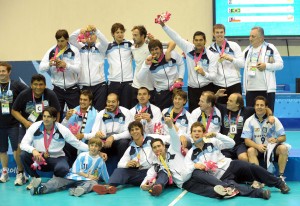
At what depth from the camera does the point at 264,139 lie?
23.1ft

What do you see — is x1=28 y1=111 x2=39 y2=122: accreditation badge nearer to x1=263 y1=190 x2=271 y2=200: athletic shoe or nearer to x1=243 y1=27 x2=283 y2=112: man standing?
x1=243 y1=27 x2=283 y2=112: man standing

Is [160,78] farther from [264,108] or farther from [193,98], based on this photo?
[264,108]

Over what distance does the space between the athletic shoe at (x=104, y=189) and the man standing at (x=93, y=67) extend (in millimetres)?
1771

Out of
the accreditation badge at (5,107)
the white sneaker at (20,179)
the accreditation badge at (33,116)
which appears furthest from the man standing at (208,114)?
the accreditation badge at (5,107)

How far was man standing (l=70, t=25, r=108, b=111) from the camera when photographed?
805 cm

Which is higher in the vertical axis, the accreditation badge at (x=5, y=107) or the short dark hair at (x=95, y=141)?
the accreditation badge at (x=5, y=107)

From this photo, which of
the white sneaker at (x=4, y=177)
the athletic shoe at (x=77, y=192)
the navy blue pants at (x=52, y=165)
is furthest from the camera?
the white sneaker at (x=4, y=177)

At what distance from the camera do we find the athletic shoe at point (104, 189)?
21.5 ft

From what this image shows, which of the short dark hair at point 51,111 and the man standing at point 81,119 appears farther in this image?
the man standing at point 81,119

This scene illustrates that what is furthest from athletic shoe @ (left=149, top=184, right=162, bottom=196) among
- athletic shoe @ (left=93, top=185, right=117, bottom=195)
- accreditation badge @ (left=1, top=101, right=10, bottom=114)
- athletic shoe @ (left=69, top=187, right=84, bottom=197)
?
accreditation badge @ (left=1, top=101, right=10, bottom=114)

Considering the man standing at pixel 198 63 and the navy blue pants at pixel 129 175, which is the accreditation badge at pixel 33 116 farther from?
the man standing at pixel 198 63

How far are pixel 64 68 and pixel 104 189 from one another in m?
2.04

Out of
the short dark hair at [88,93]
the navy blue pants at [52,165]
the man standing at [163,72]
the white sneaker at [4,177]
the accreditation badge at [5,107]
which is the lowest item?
the white sneaker at [4,177]

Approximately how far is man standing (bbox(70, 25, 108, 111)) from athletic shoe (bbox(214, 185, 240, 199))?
2597mm
